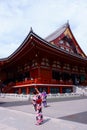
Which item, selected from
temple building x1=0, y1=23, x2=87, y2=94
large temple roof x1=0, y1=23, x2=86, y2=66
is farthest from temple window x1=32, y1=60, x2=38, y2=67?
large temple roof x1=0, y1=23, x2=86, y2=66

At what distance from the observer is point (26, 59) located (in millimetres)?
31719

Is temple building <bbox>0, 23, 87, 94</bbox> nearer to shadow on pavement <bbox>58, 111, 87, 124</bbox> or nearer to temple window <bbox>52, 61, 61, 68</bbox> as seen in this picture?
temple window <bbox>52, 61, 61, 68</bbox>

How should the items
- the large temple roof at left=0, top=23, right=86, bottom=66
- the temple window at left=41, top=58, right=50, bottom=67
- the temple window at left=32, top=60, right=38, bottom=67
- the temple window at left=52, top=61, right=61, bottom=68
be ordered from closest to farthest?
1. the large temple roof at left=0, top=23, right=86, bottom=66
2. the temple window at left=32, top=60, right=38, bottom=67
3. the temple window at left=41, top=58, right=50, bottom=67
4. the temple window at left=52, top=61, right=61, bottom=68

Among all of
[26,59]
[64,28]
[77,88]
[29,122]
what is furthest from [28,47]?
[29,122]

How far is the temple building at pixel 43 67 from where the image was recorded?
28141 mm

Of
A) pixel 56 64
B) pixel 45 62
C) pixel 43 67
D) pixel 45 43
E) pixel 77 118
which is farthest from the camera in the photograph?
pixel 56 64

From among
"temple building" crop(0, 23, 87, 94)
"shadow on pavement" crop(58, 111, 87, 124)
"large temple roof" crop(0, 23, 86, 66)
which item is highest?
"large temple roof" crop(0, 23, 86, 66)

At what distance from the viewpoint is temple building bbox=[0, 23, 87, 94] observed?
28.1m

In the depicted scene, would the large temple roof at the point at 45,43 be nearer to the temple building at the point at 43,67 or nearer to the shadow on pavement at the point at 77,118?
the temple building at the point at 43,67

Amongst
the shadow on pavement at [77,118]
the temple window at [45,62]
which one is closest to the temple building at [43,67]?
the temple window at [45,62]

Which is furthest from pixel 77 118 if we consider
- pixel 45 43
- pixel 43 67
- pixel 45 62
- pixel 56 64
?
pixel 56 64

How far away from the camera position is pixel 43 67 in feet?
98.9

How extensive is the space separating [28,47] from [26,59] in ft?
13.4

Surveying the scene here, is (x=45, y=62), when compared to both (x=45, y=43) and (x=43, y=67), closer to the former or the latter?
(x=43, y=67)
